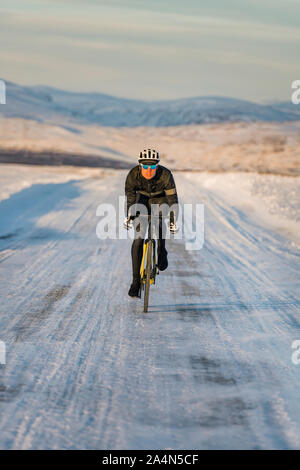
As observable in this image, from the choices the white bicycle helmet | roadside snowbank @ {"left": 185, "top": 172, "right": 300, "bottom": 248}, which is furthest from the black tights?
roadside snowbank @ {"left": 185, "top": 172, "right": 300, "bottom": 248}

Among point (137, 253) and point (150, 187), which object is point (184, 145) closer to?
point (150, 187)

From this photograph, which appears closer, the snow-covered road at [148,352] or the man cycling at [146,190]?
the snow-covered road at [148,352]

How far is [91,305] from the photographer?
8227mm

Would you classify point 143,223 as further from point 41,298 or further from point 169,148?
point 169,148

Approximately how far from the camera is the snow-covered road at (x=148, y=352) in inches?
172

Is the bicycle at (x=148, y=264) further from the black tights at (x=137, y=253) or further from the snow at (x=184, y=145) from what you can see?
the snow at (x=184, y=145)

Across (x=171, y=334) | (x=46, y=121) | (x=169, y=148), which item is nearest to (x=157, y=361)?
(x=171, y=334)

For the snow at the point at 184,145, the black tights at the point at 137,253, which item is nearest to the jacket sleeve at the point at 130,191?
the black tights at the point at 137,253

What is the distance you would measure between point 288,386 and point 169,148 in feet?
485

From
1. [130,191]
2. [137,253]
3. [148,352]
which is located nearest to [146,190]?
[130,191]

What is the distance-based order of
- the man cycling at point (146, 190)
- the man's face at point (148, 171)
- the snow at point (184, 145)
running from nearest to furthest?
the man's face at point (148, 171) < the man cycling at point (146, 190) < the snow at point (184, 145)

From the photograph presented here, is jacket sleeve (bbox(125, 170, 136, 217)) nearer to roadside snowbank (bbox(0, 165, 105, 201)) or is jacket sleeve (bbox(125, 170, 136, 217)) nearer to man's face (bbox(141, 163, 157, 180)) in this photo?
man's face (bbox(141, 163, 157, 180))

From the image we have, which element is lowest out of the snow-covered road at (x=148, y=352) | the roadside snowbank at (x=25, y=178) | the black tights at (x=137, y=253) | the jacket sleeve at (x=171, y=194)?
the snow-covered road at (x=148, y=352)

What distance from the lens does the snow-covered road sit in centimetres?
438
